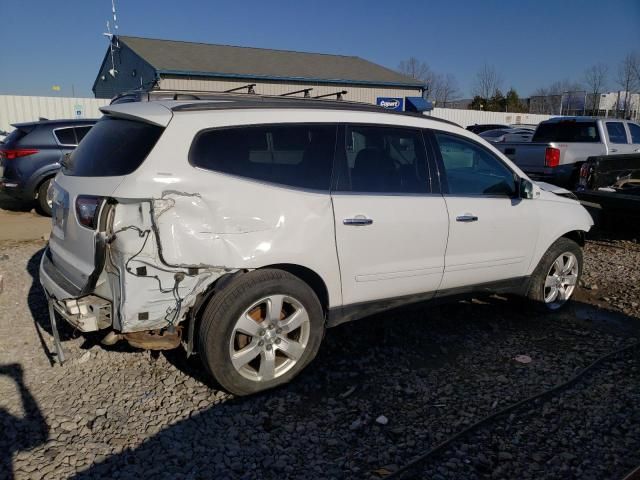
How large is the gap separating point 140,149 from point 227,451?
185 centimetres

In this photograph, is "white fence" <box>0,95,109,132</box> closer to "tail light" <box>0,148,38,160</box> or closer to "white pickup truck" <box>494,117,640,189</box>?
"tail light" <box>0,148,38,160</box>

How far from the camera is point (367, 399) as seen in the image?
11.2 feet

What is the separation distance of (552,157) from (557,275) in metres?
5.95

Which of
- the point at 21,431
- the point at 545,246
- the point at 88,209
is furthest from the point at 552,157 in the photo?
the point at 21,431

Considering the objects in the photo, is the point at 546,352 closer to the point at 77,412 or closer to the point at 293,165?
the point at 293,165

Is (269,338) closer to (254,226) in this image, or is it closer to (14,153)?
(254,226)

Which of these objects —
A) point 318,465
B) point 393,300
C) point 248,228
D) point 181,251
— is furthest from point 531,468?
point 181,251

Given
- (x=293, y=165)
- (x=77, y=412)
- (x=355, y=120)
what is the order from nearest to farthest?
(x=77, y=412) → (x=293, y=165) → (x=355, y=120)

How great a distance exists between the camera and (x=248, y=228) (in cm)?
315

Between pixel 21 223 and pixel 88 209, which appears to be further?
pixel 21 223

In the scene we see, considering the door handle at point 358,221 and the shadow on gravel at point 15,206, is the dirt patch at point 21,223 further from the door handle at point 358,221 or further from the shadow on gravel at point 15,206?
the door handle at point 358,221

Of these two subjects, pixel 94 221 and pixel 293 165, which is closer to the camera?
pixel 94 221

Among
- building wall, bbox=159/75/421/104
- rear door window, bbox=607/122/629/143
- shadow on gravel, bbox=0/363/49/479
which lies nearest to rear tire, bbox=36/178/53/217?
shadow on gravel, bbox=0/363/49/479

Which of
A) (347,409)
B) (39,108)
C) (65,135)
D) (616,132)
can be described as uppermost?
(39,108)
